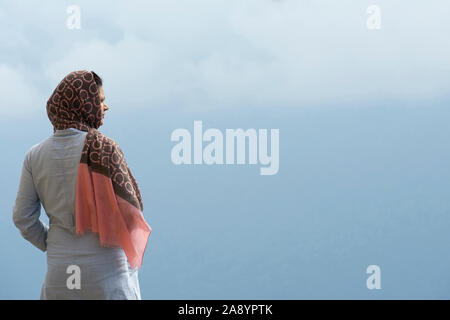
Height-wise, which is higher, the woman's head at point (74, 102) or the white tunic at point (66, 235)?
the woman's head at point (74, 102)

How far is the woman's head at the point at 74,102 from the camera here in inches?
50.2

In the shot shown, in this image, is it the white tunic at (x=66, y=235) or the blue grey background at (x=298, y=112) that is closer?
the white tunic at (x=66, y=235)

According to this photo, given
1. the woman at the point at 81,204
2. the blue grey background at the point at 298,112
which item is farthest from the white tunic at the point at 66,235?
the blue grey background at the point at 298,112

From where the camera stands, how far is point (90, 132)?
4.16 ft

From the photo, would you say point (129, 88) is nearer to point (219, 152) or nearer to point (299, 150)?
point (219, 152)

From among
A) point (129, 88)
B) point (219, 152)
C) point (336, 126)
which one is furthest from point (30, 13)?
point (336, 126)

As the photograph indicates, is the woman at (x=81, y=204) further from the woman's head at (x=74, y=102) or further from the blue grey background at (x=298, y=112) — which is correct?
the blue grey background at (x=298, y=112)

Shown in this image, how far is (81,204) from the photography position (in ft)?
4.03

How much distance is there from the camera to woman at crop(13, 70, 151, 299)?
4.05 ft

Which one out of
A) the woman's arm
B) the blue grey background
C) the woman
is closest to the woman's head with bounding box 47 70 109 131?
the woman

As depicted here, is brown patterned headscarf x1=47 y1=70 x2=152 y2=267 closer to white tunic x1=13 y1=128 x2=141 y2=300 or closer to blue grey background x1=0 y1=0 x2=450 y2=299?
white tunic x1=13 y1=128 x2=141 y2=300

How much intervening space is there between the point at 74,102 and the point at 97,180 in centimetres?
21

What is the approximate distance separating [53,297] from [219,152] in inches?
73.7
